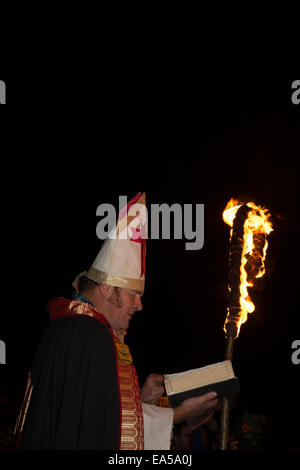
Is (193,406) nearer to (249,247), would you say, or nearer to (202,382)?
(202,382)

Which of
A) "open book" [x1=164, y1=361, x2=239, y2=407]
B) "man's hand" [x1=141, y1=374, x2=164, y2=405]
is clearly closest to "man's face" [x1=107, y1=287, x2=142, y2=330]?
"open book" [x1=164, y1=361, x2=239, y2=407]

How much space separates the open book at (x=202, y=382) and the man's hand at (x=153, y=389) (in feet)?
1.58

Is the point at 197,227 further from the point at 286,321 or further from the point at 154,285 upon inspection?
the point at 286,321

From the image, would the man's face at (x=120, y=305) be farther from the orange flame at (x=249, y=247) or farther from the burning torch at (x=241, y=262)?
the orange flame at (x=249, y=247)

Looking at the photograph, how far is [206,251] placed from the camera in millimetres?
11211

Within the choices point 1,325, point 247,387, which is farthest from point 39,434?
point 247,387

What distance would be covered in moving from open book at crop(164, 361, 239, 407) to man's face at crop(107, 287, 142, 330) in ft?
1.75

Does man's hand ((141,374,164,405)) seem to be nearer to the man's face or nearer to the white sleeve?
the white sleeve

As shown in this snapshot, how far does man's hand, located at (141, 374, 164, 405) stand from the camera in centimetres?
353

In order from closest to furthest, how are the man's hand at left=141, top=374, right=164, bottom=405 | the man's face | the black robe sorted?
the black robe < the man's face < the man's hand at left=141, top=374, right=164, bottom=405

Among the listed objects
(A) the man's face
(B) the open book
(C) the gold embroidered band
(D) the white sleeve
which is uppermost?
(C) the gold embroidered band

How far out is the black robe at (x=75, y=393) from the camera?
93.0 inches

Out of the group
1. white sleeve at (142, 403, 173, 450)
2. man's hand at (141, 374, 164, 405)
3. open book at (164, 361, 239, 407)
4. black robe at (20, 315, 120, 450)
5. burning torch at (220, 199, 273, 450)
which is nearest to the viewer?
black robe at (20, 315, 120, 450)

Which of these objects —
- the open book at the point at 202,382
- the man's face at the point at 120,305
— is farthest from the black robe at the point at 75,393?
the open book at the point at 202,382
